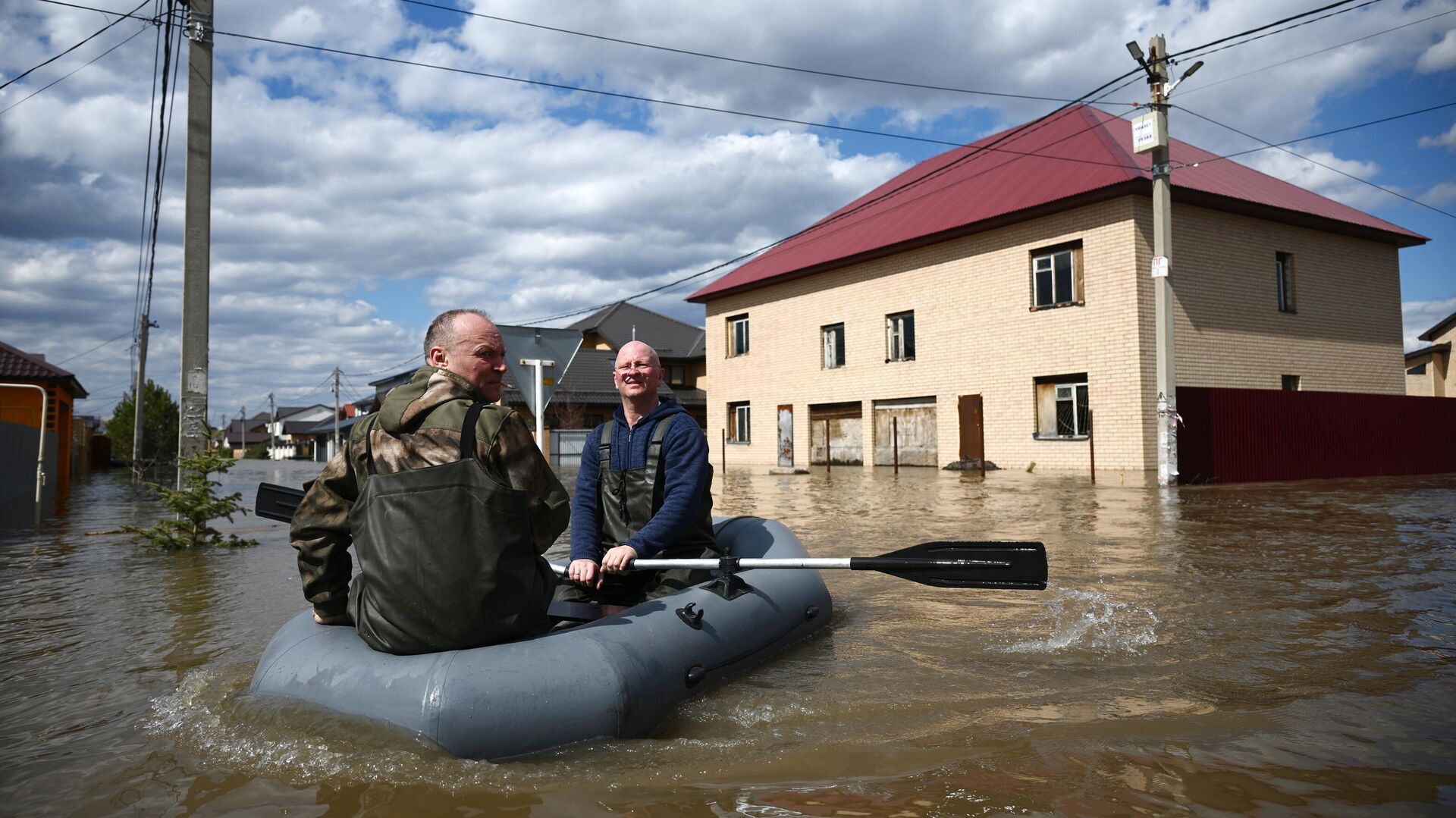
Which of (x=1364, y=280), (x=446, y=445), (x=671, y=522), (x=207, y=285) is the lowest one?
(x=671, y=522)

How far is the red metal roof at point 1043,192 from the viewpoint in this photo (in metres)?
17.8

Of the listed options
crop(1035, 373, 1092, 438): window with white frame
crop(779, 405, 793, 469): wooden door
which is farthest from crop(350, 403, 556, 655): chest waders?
crop(779, 405, 793, 469): wooden door

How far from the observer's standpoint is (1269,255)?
62.7 ft

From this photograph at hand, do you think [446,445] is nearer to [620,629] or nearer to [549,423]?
[620,629]

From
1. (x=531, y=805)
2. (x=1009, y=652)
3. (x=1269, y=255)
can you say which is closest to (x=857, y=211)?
(x=1269, y=255)

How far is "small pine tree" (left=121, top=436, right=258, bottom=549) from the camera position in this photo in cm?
827

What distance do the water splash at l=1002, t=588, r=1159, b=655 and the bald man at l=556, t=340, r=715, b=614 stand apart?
170 centimetres

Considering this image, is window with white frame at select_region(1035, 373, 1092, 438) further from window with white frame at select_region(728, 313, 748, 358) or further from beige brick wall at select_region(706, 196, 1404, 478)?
window with white frame at select_region(728, 313, 748, 358)

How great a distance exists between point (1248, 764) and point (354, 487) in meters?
3.03

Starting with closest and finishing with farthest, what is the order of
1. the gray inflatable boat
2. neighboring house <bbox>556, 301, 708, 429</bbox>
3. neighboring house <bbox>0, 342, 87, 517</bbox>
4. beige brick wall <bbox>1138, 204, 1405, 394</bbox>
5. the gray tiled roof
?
the gray inflatable boat
neighboring house <bbox>0, 342, 87, 517</bbox>
beige brick wall <bbox>1138, 204, 1405, 394</bbox>
neighboring house <bbox>556, 301, 708, 429</bbox>
the gray tiled roof

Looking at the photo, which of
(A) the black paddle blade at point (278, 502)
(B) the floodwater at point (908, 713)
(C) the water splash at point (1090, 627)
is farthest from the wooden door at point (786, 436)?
(A) the black paddle blade at point (278, 502)

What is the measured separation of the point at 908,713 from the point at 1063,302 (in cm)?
1624

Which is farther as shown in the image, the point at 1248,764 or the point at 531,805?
the point at 1248,764

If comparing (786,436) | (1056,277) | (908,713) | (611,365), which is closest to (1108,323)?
(1056,277)
